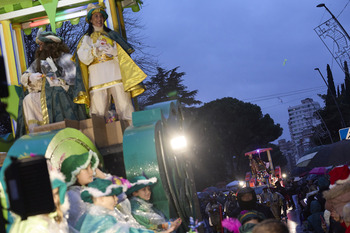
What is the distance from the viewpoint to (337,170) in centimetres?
654

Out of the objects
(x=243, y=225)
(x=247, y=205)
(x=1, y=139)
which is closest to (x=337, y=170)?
(x=247, y=205)

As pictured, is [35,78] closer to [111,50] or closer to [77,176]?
[111,50]

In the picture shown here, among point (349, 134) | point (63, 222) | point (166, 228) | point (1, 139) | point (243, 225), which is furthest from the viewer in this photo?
point (349, 134)

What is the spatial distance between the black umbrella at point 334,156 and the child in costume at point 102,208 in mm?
9064

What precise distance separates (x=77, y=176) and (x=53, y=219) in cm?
80

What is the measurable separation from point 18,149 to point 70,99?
2.56 m

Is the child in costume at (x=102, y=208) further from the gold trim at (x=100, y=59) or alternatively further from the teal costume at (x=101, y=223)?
the gold trim at (x=100, y=59)

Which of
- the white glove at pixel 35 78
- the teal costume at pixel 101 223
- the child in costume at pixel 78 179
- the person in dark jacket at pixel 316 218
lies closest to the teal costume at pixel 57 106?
the white glove at pixel 35 78

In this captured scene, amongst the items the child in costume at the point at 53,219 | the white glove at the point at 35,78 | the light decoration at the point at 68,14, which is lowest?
the child in costume at the point at 53,219

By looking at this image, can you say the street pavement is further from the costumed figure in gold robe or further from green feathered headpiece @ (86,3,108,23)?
green feathered headpiece @ (86,3,108,23)

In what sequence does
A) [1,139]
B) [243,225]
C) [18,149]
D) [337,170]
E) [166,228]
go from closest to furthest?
[18,149] < [166,228] < [243,225] < [1,139] < [337,170]

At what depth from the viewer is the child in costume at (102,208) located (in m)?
3.67

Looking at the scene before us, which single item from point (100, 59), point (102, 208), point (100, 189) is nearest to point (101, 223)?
point (102, 208)

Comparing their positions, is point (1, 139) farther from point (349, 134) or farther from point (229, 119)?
point (229, 119)
